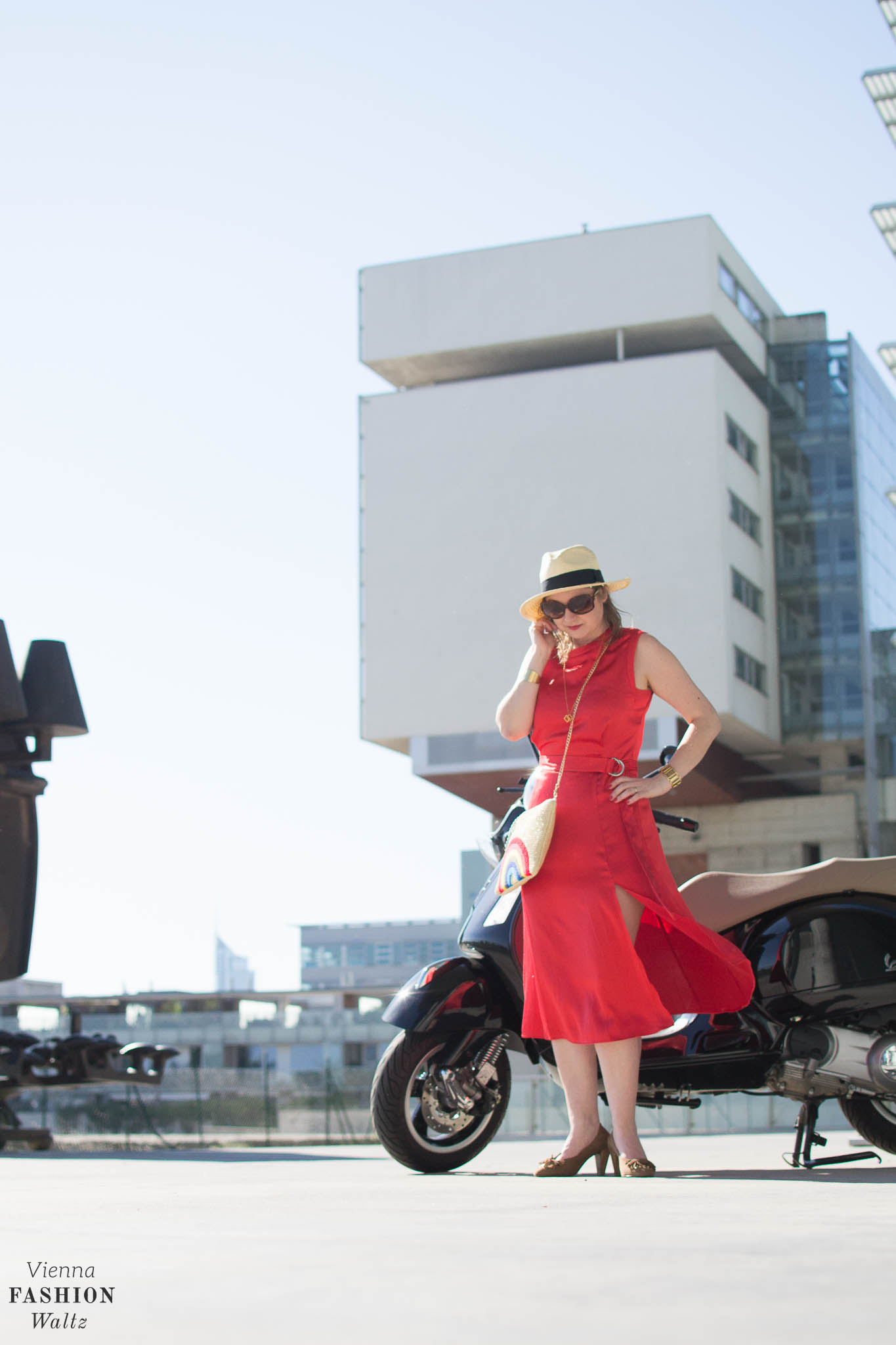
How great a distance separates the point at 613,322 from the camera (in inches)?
1914

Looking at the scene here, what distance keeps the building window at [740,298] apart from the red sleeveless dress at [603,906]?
149 ft

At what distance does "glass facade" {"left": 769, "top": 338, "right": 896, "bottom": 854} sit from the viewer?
47.9m

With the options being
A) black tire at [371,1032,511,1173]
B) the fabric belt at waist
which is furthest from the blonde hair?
black tire at [371,1032,511,1173]

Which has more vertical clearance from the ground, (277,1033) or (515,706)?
(515,706)

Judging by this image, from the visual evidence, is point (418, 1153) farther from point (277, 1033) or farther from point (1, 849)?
point (277, 1033)

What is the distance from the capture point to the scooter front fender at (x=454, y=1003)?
4.90 meters

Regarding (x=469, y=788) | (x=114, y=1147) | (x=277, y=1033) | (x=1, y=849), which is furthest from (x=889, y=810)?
(x=1, y=849)

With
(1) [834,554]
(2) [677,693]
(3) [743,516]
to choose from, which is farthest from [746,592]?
(2) [677,693]

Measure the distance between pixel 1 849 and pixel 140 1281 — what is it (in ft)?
13.2

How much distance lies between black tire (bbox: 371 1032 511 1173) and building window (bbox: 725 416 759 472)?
142 feet

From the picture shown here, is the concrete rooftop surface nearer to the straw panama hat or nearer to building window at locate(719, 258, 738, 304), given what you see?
the straw panama hat

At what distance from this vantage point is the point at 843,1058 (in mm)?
4859

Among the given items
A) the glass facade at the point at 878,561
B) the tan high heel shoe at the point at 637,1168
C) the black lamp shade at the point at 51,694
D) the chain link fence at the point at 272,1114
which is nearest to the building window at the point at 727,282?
the glass facade at the point at 878,561

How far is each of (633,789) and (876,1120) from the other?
184 centimetres
